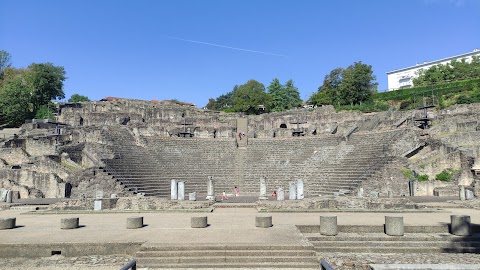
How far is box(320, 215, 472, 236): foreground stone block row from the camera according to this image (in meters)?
10.6

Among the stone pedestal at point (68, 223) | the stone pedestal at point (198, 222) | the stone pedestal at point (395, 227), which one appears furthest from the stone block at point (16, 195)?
the stone pedestal at point (395, 227)

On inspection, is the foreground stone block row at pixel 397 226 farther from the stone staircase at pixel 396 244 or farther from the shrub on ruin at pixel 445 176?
the shrub on ruin at pixel 445 176

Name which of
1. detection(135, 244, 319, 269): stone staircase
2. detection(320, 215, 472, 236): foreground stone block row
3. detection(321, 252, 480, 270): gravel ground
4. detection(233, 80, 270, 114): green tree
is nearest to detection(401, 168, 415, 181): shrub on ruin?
detection(320, 215, 472, 236): foreground stone block row

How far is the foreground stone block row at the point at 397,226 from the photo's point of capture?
10.6 metres

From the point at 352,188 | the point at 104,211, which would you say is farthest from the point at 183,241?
the point at 352,188

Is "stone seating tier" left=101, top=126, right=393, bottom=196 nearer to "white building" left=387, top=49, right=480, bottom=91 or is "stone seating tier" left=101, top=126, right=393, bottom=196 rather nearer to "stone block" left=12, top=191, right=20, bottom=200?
"stone block" left=12, top=191, right=20, bottom=200

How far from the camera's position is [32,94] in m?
50.4

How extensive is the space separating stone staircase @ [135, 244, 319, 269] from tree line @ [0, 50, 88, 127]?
4781 centimetres

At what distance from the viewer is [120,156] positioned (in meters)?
27.3

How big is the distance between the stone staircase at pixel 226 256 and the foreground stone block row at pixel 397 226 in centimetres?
209

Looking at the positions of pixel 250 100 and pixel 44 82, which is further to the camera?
pixel 250 100

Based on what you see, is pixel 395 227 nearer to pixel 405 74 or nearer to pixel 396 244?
pixel 396 244

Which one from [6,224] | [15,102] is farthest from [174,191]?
[15,102]

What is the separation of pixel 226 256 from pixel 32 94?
52.0 metres
